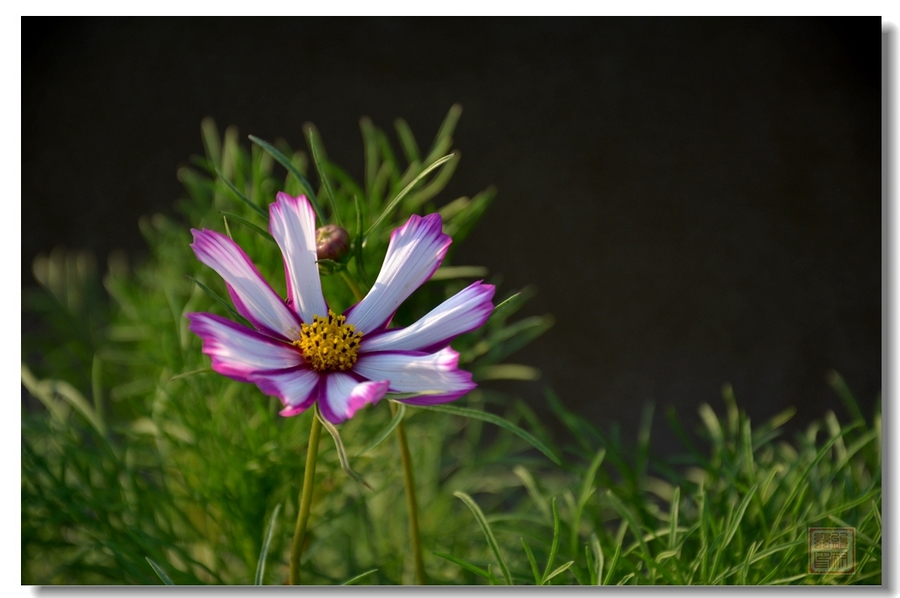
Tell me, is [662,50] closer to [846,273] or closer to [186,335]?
[846,273]

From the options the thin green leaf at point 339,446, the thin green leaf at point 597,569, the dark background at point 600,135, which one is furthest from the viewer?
the dark background at point 600,135

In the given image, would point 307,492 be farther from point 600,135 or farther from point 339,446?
point 600,135

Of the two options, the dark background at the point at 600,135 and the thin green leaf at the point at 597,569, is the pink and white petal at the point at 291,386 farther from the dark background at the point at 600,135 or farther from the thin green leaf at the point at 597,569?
the dark background at the point at 600,135

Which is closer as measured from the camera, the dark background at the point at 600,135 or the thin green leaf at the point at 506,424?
the thin green leaf at the point at 506,424

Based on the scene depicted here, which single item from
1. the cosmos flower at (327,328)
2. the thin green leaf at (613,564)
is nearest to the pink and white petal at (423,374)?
the cosmos flower at (327,328)

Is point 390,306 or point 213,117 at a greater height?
point 213,117

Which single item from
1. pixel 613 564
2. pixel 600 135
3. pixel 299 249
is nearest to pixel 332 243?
pixel 299 249
